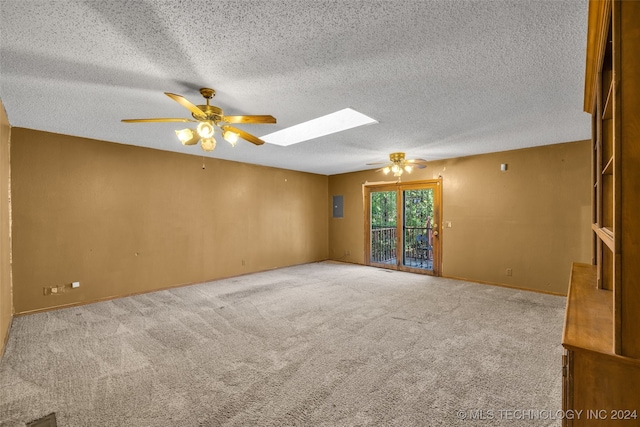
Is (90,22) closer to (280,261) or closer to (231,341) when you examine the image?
(231,341)

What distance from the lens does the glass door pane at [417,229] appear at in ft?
20.5

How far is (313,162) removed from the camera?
6160 mm

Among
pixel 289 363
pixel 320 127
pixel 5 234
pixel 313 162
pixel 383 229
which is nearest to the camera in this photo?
pixel 289 363

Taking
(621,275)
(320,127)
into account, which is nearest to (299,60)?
(320,127)

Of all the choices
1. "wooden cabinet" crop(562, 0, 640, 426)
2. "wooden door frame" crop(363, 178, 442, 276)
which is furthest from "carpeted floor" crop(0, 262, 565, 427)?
"wooden door frame" crop(363, 178, 442, 276)

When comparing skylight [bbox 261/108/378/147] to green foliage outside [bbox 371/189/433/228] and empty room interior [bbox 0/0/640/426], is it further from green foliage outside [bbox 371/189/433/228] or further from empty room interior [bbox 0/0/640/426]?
green foliage outside [bbox 371/189/433/228]

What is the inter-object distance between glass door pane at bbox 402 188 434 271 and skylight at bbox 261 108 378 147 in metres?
3.19

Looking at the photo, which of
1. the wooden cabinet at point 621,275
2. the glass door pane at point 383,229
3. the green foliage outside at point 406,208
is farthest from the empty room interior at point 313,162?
the glass door pane at point 383,229

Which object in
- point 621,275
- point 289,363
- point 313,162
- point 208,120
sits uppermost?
point 313,162

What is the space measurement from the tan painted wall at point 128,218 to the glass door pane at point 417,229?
3062mm

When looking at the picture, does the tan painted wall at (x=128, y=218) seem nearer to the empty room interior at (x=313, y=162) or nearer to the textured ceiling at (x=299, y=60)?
the empty room interior at (x=313, y=162)

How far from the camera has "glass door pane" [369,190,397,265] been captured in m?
6.90

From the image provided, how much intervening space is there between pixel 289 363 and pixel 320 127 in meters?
3.01

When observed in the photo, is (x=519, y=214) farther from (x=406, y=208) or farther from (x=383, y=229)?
(x=383, y=229)
